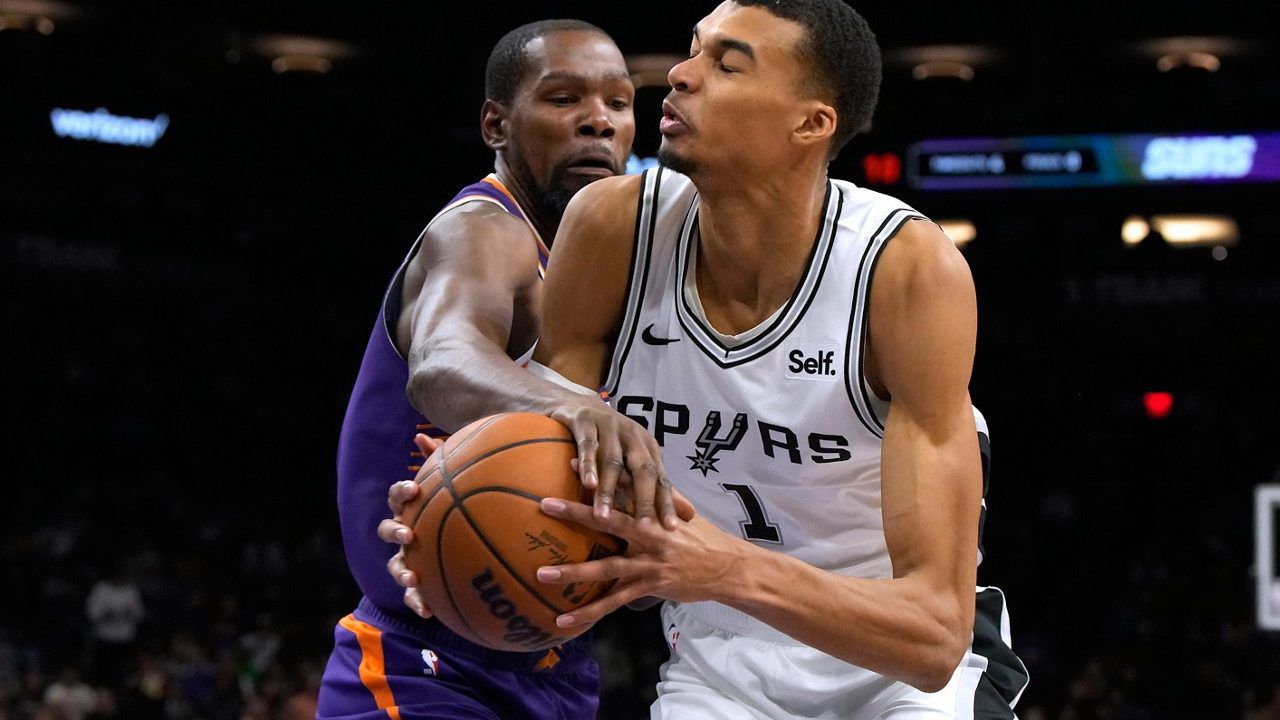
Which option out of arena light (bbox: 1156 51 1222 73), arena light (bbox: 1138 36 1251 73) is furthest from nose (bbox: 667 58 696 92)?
arena light (bbox: 1156 51 1222 73)

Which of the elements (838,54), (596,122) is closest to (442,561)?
(838,54)

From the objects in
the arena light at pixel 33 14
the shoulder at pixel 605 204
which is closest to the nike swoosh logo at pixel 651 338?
the shoulder at pixel 605 204

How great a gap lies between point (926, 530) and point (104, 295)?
14.3 meters

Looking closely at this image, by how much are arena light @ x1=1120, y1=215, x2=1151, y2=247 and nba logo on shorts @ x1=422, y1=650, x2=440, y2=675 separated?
42.6 ft

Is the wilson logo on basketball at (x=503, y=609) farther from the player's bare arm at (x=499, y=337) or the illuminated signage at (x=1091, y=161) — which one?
the illuminated signage at (x=1091, y=161)

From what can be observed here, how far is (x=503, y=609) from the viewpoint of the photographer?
2.24 meters

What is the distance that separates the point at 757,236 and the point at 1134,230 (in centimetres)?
1287

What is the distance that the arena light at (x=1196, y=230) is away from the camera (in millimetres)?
14617

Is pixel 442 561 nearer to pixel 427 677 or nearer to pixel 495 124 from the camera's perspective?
pixel 427 677

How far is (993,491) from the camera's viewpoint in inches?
592

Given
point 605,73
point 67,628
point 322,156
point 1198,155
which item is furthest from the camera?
point 322,156

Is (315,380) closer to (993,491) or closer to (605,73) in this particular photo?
(993,491)

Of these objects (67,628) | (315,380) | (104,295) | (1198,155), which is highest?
(1198,155)

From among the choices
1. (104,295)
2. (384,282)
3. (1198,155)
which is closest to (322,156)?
(384,282)
